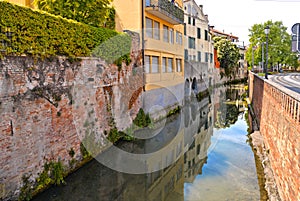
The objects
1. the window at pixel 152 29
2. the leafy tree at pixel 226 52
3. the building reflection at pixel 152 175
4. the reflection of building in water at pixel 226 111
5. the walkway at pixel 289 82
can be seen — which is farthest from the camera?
the leafy tree at pixel 226 52

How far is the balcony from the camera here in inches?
667

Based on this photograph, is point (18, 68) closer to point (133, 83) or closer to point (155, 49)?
point (133, 83)

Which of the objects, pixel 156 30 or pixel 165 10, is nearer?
pixel 165 10

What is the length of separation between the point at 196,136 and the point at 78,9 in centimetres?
953

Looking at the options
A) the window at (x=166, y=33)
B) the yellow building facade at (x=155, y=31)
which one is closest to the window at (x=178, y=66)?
the yellow building facade at (x=155, y=31)

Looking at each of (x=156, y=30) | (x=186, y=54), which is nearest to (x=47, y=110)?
(x=156, y=30)

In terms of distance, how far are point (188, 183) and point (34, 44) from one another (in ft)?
23.0

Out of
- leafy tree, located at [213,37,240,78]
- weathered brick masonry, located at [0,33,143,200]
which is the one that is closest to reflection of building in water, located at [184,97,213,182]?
weathered brick masonry, located at [0,33,143,200]

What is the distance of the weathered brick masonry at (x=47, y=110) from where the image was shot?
24.1ft

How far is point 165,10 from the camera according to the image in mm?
18109

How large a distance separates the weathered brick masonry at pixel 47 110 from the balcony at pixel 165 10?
225 inches

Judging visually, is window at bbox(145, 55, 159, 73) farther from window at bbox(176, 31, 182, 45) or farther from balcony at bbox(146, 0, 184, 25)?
window at bbox(176, 31, 182, 45)

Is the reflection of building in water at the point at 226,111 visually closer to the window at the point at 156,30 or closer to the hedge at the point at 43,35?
the window at the point at 156,30

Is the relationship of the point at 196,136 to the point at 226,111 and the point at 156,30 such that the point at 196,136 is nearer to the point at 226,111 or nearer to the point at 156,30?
the point at 156,30
